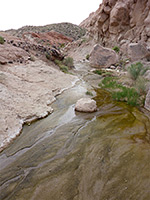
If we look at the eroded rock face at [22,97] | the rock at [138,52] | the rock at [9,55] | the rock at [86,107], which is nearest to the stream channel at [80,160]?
the eroded rock face at [22,97]

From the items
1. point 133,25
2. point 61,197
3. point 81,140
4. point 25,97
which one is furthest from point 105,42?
point 61,197

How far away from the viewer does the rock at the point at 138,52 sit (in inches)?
627

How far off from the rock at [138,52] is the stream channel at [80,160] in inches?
532

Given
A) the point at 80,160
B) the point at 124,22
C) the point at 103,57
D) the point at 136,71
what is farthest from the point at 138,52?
the point at 80,160

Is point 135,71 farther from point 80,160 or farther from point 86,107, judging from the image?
point 80,160

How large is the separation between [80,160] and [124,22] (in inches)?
964

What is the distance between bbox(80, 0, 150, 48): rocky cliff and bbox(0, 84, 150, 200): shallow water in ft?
57.6

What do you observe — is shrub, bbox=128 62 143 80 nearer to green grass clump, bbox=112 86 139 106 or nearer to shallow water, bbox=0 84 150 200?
green grass clump, bbox=112 86 139 106

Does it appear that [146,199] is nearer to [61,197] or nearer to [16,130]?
[61,197]

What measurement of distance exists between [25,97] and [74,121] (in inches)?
98.4

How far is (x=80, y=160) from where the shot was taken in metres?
2.93

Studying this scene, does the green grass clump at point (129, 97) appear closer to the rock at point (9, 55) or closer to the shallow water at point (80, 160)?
the shallow water at point (80, 160)

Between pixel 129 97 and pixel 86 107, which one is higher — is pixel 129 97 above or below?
below

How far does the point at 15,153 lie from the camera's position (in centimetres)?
329
